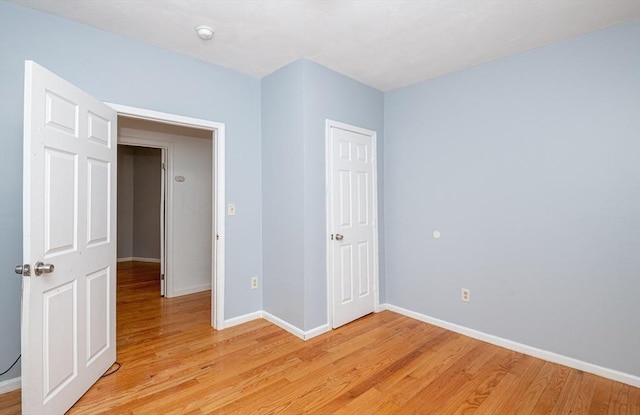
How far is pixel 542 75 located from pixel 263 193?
2774 mm

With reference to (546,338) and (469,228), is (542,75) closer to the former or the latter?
(469,228)

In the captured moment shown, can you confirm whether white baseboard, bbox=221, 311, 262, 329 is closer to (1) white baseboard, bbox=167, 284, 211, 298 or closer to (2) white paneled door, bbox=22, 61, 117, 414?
(2) white paneled door, bbox=22, 61, 117, 414

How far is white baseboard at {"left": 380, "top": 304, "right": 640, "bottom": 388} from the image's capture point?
2.14 m

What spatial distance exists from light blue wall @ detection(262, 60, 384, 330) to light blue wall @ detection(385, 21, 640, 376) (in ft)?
3.58

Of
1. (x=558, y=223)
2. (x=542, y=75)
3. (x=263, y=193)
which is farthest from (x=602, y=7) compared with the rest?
(x=263, y=193)

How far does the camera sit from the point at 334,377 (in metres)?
2.18

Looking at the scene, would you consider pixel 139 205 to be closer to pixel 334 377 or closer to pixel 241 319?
pixel 241 319

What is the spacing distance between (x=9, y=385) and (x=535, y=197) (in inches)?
163

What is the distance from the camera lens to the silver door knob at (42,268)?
1.57 meters

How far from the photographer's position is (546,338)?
2.46m

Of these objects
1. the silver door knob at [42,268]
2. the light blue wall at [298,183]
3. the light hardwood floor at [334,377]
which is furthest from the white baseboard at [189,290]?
the silver door knob at [42,268]

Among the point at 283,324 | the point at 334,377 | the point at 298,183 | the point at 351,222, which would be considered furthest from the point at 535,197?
the point at 283,324

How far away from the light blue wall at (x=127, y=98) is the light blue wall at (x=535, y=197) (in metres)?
1.78

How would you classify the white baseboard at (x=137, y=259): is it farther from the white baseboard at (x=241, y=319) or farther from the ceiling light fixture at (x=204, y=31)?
the ceiling light fixture at (x=204, y=31)
